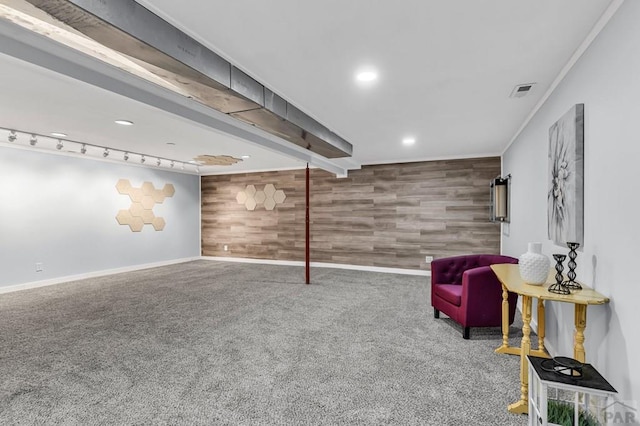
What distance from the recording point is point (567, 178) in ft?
7.63

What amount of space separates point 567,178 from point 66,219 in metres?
7.59

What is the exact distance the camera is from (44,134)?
4.89 metres

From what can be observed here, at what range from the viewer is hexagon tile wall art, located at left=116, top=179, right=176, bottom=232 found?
23.1 ft

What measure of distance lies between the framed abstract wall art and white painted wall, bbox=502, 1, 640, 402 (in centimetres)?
6

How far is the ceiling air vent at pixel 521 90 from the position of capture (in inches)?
115

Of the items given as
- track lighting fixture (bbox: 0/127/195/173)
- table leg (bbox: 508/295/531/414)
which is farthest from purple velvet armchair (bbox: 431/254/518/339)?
track lighting fixture (bbox: 0/127/195/173)

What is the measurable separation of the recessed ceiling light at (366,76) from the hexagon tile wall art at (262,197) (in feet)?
17.9

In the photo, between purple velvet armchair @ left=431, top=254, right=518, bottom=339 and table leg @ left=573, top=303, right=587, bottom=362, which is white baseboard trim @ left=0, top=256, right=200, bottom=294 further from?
table leg @ left=573, top=303, right=587, bottom=362

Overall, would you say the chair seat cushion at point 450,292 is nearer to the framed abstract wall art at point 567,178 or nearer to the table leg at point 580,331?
the framed abstract wall art at point 567,178

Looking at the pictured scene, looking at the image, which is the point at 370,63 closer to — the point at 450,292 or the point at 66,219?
the point at 450,292

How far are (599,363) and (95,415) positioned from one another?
312cm

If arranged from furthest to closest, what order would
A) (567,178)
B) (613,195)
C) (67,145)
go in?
(67,145) < (567,178) < (613,195)

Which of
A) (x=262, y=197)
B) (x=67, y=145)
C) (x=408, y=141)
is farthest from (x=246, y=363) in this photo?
(x=262, y=197)

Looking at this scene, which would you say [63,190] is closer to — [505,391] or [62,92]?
[62,92]
